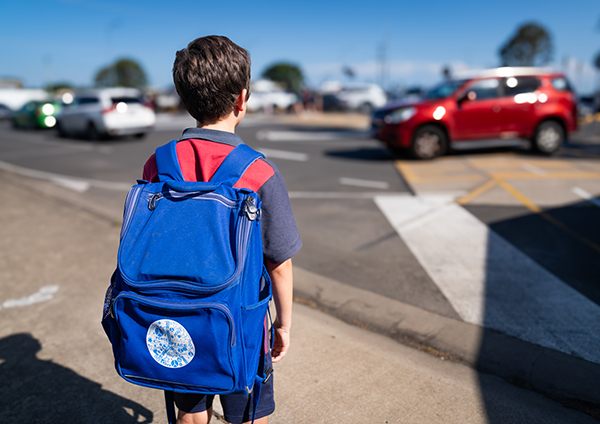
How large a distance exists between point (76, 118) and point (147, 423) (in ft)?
52.8

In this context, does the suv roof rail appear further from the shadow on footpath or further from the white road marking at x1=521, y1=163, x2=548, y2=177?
the shadow on footpath

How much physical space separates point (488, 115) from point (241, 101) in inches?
407

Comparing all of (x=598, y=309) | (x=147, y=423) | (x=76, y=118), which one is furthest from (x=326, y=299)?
(x=76, y=118)

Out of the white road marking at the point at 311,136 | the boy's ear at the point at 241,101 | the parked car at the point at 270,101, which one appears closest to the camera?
the boy's ear at the point at 241,101

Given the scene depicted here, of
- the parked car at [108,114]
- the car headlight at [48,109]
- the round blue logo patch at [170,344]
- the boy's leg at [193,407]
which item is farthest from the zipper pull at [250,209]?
the car headlight at [48,109]

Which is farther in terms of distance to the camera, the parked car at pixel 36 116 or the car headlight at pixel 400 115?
the parked car at pixel 36 116

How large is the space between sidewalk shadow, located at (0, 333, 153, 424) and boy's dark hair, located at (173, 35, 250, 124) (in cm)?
171

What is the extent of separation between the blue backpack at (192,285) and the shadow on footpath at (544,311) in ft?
5.37

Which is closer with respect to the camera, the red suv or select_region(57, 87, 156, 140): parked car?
the red suv

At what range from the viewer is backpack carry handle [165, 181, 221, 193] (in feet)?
4.44

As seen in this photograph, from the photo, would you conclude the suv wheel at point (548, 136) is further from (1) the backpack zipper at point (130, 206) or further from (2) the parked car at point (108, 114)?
(2) the parked car at point (108, 114)

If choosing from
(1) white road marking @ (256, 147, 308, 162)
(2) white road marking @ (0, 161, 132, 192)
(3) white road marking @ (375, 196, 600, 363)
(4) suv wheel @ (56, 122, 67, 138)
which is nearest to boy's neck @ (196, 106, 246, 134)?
(3) white road marking @ (375, 196, 600, 363)

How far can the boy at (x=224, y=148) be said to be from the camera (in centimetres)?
143

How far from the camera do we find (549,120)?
11.1 meters
